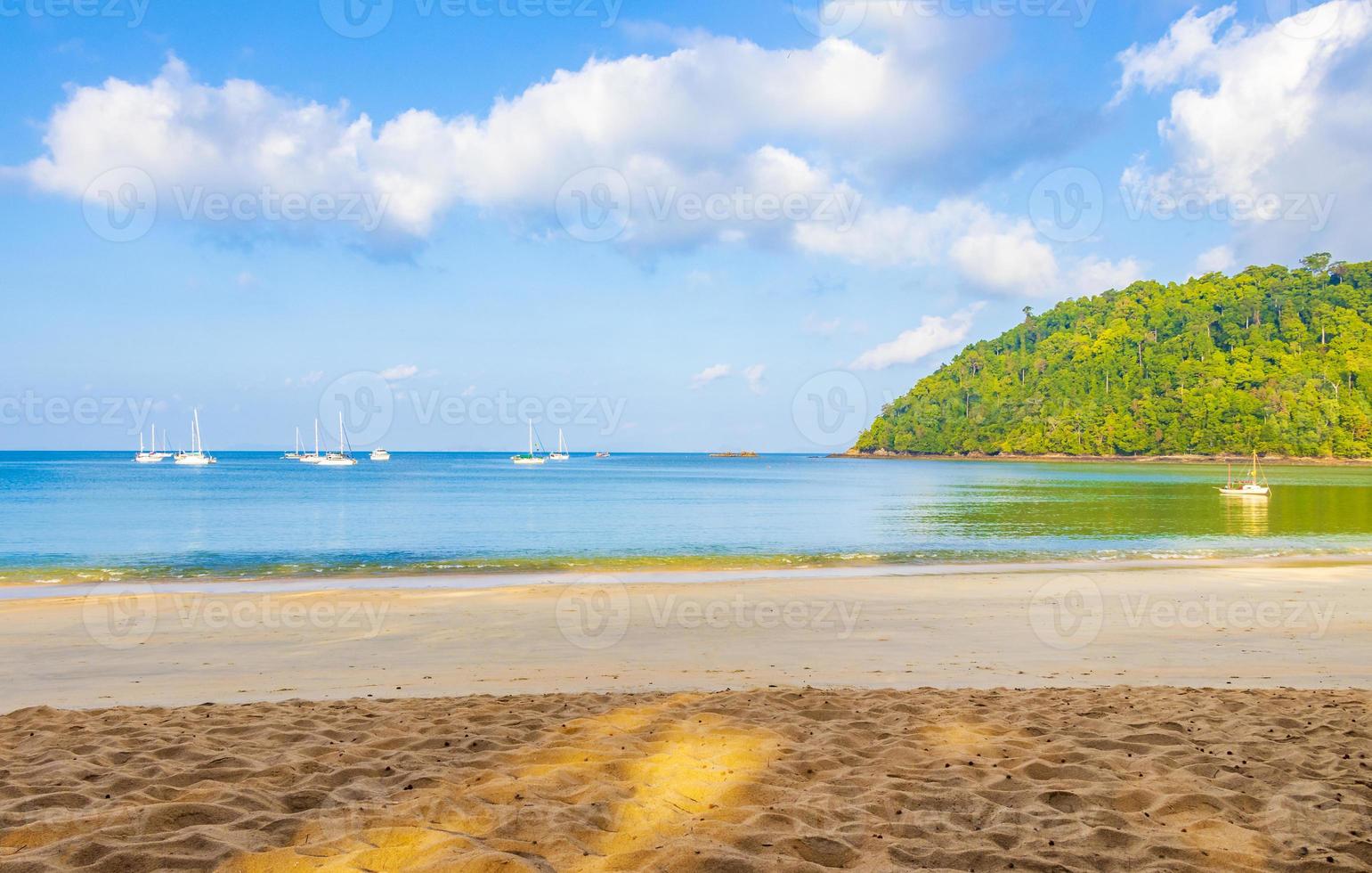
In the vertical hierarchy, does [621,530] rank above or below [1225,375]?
below

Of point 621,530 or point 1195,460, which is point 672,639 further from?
point 1195,460

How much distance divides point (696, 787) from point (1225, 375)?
19496 cm

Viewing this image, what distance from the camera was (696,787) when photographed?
17.6 feet

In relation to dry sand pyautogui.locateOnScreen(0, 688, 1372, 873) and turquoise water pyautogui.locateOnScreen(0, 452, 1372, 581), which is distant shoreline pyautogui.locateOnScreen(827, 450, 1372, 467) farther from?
dry sand pyautogui.locateOnScreen(0, 688, 1372, 873)

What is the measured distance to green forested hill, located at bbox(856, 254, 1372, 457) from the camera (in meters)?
153

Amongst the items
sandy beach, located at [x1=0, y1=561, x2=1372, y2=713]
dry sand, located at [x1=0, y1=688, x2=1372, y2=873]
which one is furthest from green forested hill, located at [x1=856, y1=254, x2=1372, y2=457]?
dry sand, located at [x1=0, y1=688, x2=1372, y2=873]

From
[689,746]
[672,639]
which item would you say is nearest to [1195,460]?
[672,639]

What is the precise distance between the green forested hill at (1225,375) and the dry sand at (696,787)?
17814cm

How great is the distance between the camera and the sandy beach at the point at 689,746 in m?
4.45

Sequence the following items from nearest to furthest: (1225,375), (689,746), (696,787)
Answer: (696,787) < (689,746) < (1225,375)

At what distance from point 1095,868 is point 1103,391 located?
659 feet

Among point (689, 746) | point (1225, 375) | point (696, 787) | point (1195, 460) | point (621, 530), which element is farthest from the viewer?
point (1225, 375)

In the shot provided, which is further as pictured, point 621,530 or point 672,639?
point 621,530

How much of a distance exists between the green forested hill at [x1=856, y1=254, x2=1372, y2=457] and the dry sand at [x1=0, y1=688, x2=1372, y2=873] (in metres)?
178
